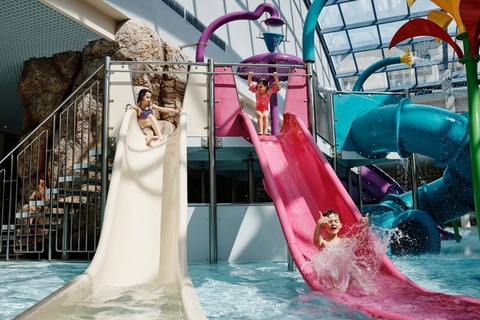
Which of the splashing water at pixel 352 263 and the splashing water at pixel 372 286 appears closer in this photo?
the splashing water at pixel 372 286

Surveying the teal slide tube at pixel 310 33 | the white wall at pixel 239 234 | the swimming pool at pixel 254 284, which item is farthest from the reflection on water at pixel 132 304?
the teal slide tube at pixel 310 33

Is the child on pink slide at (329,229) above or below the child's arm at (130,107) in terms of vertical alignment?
below

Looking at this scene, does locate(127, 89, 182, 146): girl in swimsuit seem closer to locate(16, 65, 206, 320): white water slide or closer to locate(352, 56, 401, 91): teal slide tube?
locate(16, 65, 206, 320): white water slide

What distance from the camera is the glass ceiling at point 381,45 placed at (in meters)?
14.0

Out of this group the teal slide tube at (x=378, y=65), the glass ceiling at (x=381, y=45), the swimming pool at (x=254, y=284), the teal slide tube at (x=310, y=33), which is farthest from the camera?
the glass ceiling at (x=381, y=45)

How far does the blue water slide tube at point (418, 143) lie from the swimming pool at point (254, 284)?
48cm

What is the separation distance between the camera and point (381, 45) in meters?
15.3

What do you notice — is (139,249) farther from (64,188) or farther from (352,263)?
(64,188)

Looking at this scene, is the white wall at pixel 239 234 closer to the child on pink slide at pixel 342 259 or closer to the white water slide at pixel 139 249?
the white water slide at pixel 139 249

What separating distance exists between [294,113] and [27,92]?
4.96 metres

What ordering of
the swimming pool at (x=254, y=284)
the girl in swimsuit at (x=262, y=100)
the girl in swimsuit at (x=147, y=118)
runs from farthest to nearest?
1. the girl in swimsuit at (x=262, y=100)
2. the girl in swimsuit at (x=147, y=118)
3. the swimming pool at (x=254, y=284)

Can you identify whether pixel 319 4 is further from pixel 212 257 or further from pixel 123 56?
pixel 212 257

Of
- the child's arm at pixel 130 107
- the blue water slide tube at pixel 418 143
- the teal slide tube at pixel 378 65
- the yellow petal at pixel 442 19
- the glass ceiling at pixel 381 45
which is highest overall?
the glass ceiling at pixel 381 45

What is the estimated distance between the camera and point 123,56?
729cm
